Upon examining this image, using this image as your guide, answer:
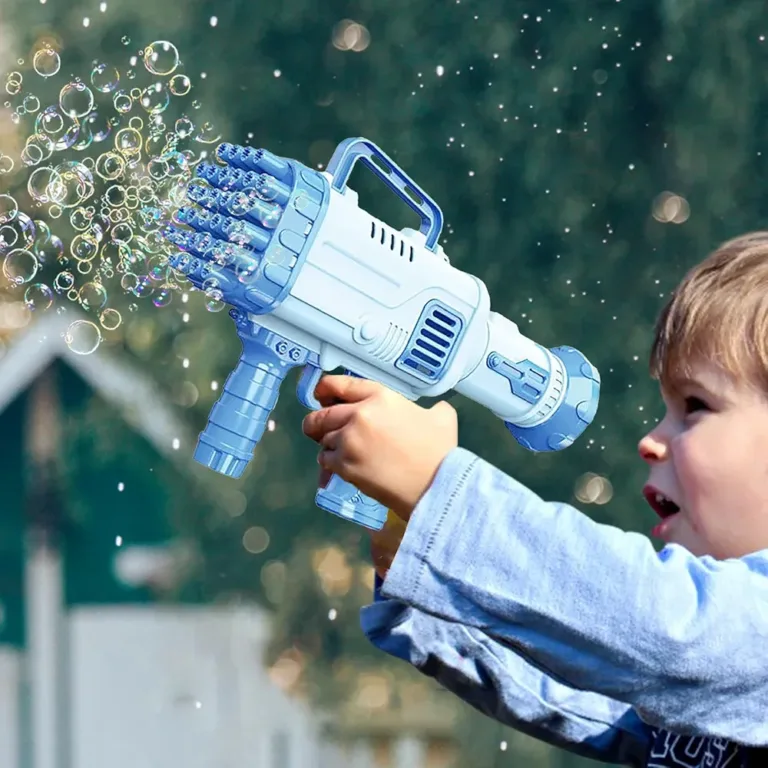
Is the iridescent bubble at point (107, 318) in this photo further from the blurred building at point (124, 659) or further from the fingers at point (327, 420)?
the blurred building at point (124, 659)

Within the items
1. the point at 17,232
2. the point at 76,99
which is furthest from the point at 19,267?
the point at 76,99

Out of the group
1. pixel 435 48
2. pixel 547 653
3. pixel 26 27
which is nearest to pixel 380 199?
pixel 435 48

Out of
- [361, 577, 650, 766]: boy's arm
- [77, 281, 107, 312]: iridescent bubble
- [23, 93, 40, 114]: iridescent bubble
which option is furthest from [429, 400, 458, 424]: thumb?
[23, 93, 40, 114]: iridescent bubble

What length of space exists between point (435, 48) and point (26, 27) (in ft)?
3.67

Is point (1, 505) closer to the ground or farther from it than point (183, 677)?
farther from it

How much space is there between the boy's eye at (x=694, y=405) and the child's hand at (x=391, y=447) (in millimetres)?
179

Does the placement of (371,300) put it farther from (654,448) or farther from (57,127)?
(57,127)

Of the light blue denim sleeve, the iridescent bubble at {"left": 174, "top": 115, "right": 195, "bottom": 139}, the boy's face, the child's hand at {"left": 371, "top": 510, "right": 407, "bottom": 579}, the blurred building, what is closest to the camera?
the light blue denim sleeve

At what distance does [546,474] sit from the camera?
3.47 metres

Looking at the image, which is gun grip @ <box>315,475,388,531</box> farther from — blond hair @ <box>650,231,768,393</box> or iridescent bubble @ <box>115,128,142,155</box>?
iridescent bubble @ <box>115,128,142,155</box>

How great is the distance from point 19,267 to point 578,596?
703mm

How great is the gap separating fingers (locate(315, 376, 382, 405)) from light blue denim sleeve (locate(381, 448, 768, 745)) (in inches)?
2.8

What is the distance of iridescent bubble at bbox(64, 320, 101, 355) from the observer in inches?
48.1

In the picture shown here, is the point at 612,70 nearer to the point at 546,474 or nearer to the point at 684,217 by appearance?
the point at 684,217
